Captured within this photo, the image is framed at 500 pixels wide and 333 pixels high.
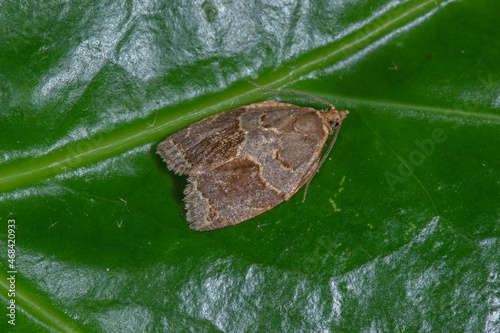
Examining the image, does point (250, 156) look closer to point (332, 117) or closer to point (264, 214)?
point (264, 214)

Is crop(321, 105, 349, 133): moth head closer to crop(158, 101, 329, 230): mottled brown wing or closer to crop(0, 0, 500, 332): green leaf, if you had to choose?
crop(158, 101, 329, 230): mottled brown wing

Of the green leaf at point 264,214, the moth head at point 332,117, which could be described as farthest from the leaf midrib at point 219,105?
the moth head at point 332,117

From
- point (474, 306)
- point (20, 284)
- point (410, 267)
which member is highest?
point (20, 284)

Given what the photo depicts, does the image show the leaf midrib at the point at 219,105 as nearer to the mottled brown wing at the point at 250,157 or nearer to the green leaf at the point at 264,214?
the green leaf at the point at 264,214

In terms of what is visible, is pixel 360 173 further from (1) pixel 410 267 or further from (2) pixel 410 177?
(1) pixel 410 267

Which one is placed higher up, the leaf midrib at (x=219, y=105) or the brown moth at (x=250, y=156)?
the leaf midrib at (x=219, y=105)

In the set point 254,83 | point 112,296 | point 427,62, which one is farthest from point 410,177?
point 112,296

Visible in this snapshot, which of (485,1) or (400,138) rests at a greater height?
(485,1)
